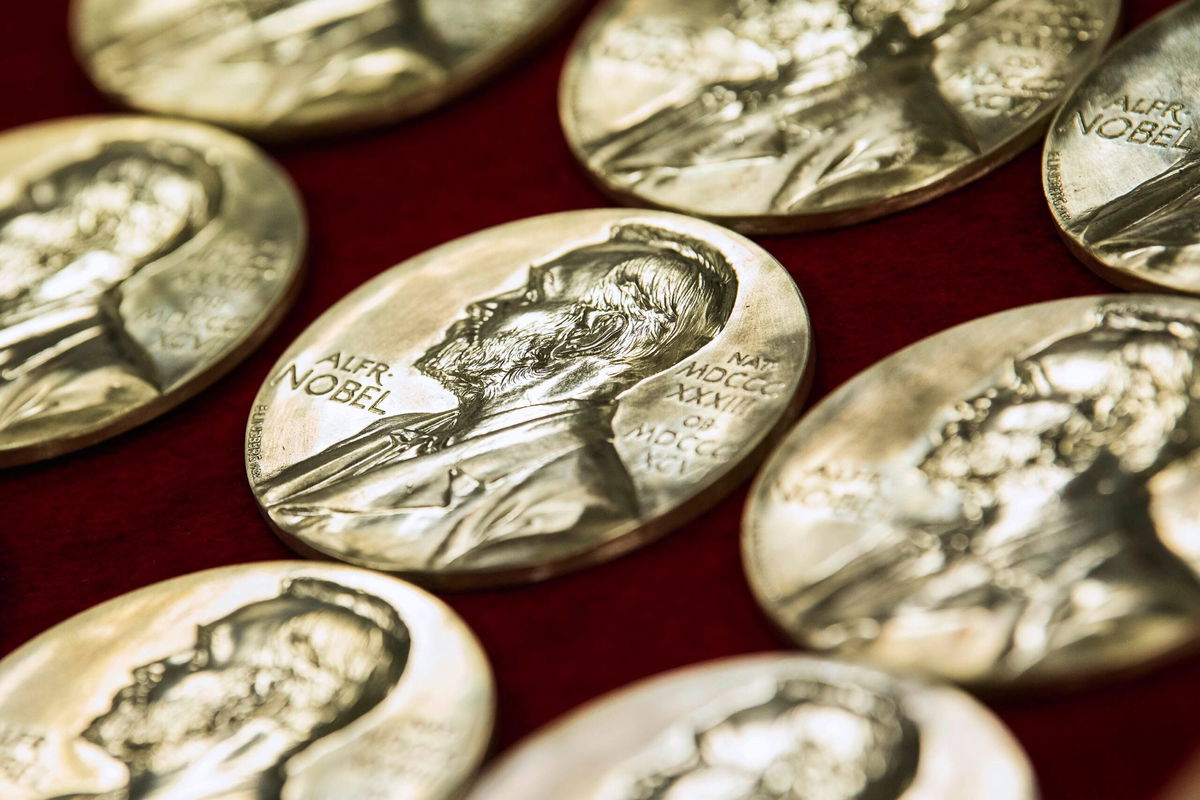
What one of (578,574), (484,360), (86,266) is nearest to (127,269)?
(86,266)

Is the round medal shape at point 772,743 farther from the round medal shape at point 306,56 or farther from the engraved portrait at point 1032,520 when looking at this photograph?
the round medal shape at point 306,56

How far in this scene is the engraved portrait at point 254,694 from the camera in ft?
4.57

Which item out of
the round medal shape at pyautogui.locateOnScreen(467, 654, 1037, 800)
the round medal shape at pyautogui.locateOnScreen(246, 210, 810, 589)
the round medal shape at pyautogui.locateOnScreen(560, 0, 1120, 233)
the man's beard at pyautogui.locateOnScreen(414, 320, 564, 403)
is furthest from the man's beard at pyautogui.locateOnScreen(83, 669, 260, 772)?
the round medal shape at pyautogui.locateOnScreen(560, 0, 1120, 233)

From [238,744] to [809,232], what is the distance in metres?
1.02

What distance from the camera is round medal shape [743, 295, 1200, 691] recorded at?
1.26m

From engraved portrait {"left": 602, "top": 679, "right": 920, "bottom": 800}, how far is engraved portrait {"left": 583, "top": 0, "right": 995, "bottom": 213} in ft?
2.53

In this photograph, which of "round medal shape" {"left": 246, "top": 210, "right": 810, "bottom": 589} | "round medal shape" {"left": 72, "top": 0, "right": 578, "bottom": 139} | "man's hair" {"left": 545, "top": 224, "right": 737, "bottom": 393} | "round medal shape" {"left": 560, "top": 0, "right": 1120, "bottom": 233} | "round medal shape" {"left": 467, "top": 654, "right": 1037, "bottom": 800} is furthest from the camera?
"round medal shape" {"left": 72, "top": 0, "right": 578, "bottom": 139}

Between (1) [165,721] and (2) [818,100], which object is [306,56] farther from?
(1) [165,721]

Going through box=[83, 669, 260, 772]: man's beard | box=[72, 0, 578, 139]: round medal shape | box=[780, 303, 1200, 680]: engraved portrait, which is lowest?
box=[83, 669, 260, 772]: man's beard

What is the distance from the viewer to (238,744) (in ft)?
4.64

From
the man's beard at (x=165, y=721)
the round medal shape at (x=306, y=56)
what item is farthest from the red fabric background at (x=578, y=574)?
the man's beard at (x=165, y=721)

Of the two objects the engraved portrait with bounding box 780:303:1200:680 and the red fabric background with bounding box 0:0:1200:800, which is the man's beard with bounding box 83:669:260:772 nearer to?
the red fabric background with bounding box 0:0:1200:800

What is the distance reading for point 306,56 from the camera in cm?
233

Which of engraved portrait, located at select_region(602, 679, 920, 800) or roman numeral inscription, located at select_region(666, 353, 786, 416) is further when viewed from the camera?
roman numeral inscription, located at select_region(666, 353, 786, 416)
